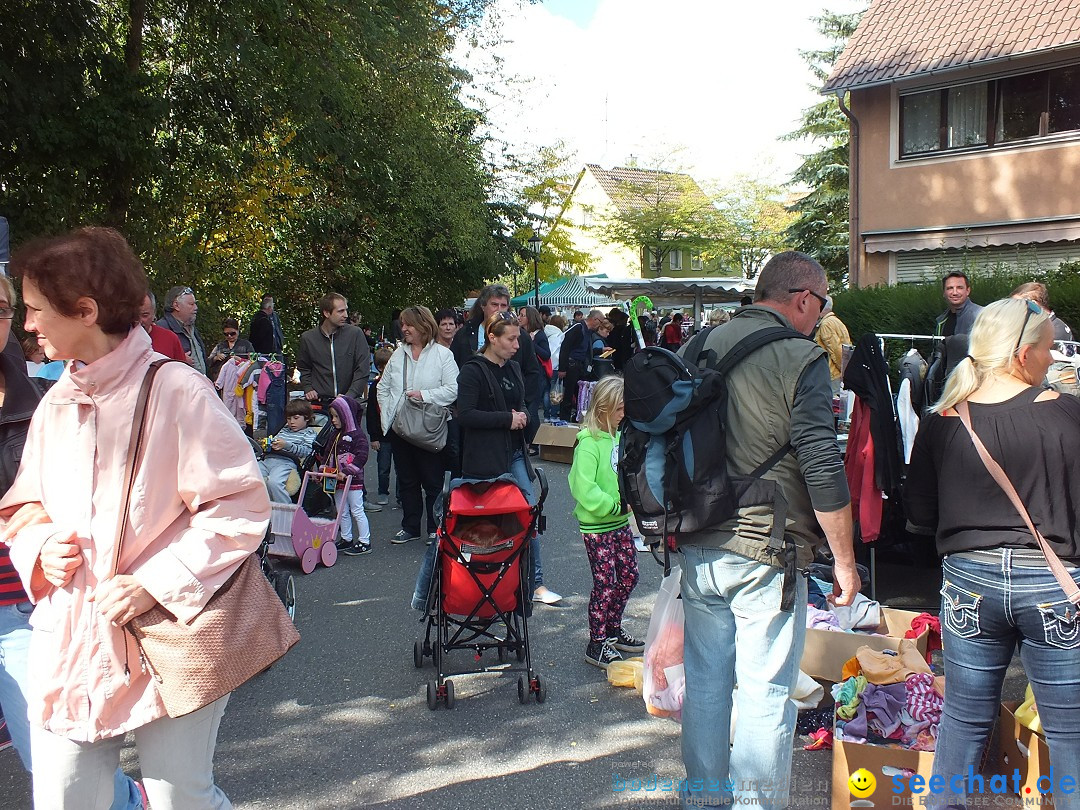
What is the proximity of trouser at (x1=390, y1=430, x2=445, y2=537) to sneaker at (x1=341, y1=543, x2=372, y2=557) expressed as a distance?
427 mm

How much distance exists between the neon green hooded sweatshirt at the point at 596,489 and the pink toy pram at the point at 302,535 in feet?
9.16

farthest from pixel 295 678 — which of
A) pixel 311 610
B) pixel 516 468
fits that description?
pixel 516 468

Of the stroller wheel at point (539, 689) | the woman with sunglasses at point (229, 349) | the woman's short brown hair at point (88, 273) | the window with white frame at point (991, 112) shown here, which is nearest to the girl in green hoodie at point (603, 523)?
the stroller wheel at point (539, 689)

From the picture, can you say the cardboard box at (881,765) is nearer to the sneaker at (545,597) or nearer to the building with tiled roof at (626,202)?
the sneaker at (545,597)

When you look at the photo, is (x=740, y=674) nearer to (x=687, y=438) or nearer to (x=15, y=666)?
(x=687, y=438)

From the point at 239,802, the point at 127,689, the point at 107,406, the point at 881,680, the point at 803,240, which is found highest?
the point at 803,240

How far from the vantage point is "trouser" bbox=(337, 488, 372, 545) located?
757cm

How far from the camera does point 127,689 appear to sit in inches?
87.9

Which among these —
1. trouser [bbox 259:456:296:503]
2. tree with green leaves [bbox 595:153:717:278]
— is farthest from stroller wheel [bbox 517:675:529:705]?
tree with green leaves [bbox 595:153:717:278]

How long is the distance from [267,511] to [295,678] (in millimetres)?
2925

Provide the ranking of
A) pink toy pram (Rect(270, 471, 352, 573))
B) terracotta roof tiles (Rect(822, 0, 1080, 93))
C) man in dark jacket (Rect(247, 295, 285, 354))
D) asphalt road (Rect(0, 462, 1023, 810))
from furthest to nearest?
man in dark jacket (Rect(247, 295, 285, 354)) → terracotta roof tiles (Rect(822, 0, 1080, 93)) → pink toy pram (Rect(270, 471, 352, 573)) → asphalt road (Rect(0, 462, 1023, 810))

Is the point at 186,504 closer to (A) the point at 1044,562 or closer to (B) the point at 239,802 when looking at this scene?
(B) the point at 239,802

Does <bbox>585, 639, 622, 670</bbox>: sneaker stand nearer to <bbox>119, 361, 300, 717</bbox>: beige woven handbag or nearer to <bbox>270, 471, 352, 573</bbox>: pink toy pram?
<bbox>270, 471, 352, 573</bbox>: pink toy pram

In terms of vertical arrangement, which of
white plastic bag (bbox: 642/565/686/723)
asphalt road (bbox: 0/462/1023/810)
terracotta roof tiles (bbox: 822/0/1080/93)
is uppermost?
terracotta roof tiles (bbox: 822/0/1080/93)
